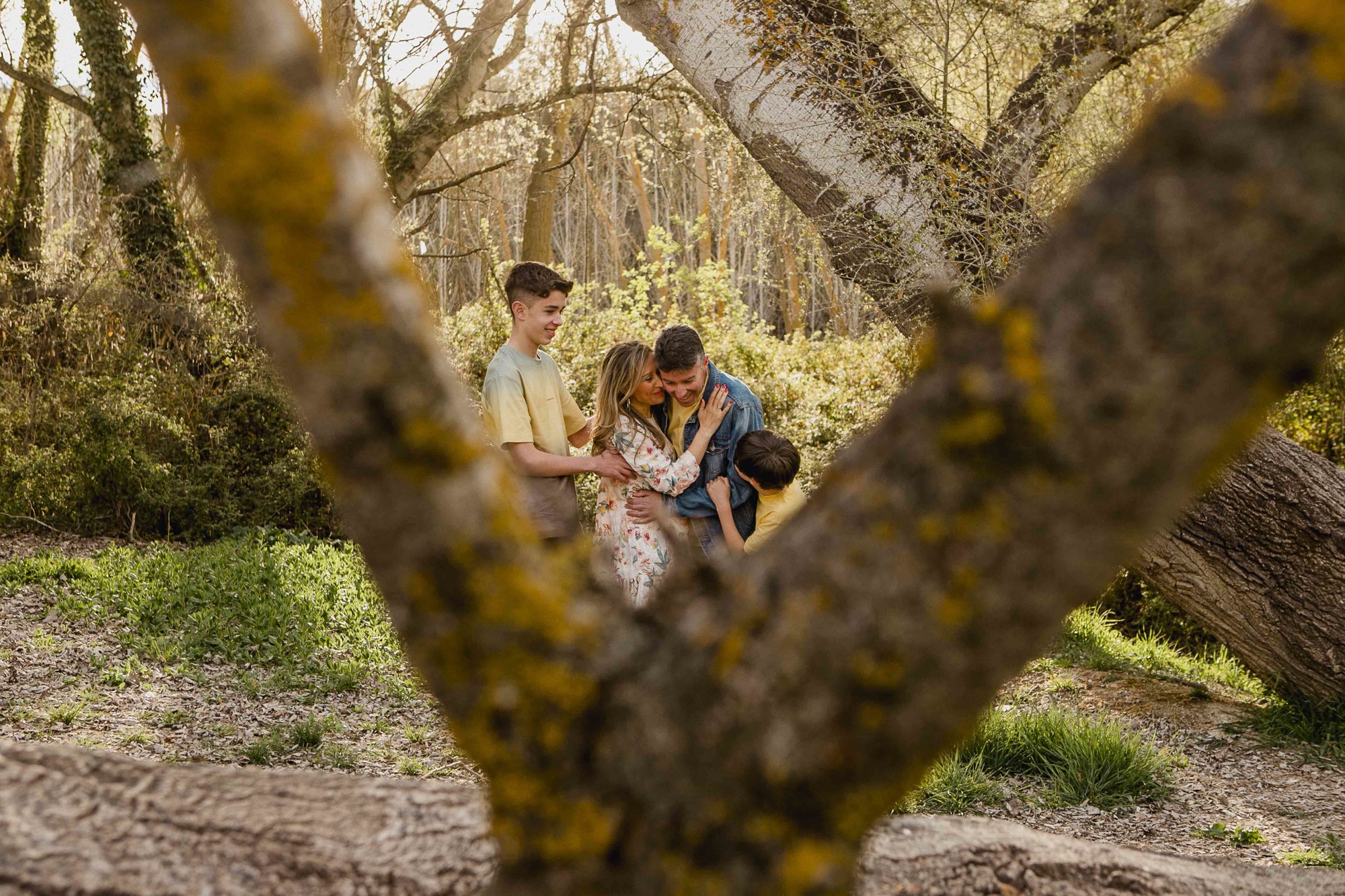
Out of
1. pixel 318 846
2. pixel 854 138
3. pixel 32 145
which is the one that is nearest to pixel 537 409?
pixel 854 138

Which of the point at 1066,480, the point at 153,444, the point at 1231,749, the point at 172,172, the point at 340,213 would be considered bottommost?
the point at 1231,749

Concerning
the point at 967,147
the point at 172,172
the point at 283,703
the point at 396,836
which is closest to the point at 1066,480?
the point at 396,836

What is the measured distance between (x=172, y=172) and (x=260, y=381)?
287cm

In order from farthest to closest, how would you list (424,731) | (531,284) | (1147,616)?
(1147,616)
(424,731)
(531,284)

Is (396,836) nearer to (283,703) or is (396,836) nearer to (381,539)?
(381,539)

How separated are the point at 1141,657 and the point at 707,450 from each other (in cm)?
383

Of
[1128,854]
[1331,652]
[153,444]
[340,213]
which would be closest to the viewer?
[340,213]

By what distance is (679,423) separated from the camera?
425 centimetres

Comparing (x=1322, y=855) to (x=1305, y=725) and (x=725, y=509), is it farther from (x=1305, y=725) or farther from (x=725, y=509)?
(x=725, y=509)

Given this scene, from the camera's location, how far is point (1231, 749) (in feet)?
15.9

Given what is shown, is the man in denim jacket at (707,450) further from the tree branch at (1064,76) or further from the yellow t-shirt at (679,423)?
the tree branch at (1064,76)

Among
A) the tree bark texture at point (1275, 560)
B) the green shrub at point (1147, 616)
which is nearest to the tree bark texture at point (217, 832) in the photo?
the tree bark texture at point (1275, 560)

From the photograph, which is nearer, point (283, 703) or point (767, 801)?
point (767, 801)

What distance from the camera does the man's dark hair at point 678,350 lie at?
157 inches
